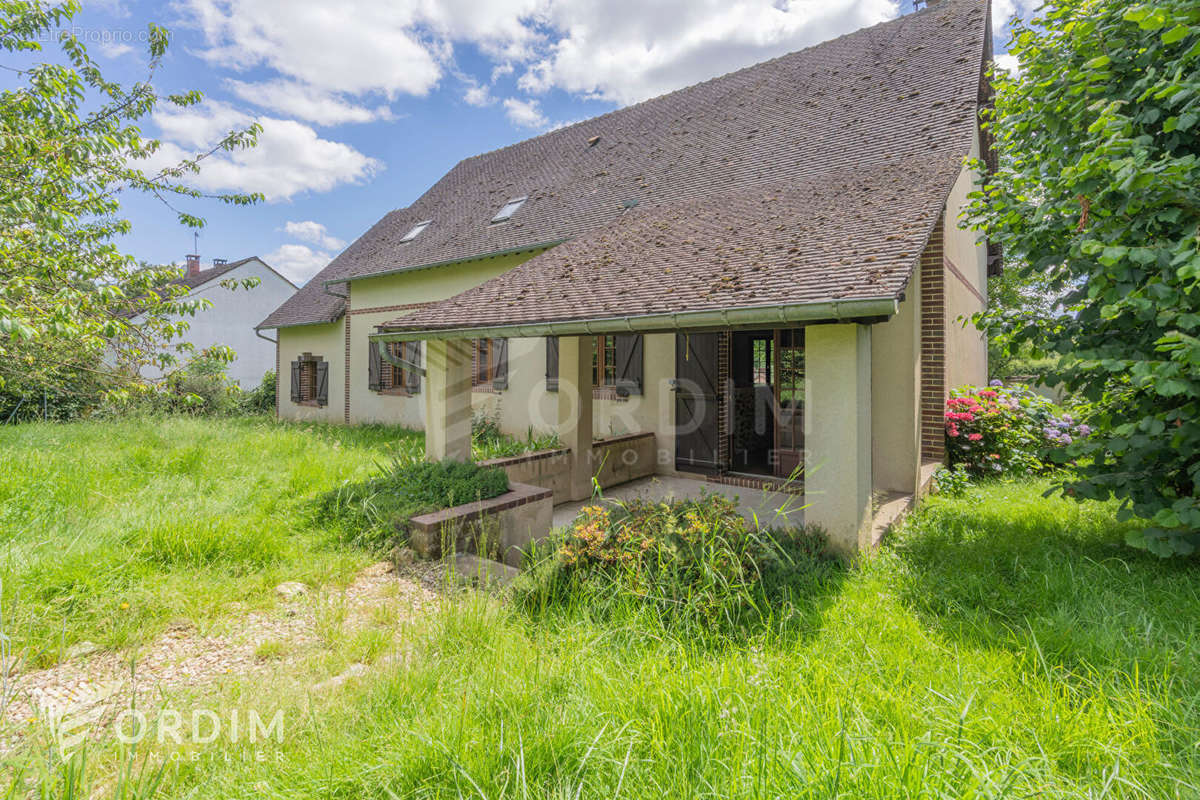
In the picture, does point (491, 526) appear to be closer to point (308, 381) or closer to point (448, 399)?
point (448, 399)

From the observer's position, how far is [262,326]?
15688mm

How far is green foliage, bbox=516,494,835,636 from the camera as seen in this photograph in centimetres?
316

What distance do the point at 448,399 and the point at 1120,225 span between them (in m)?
5.97

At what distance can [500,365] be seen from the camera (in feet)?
34.8

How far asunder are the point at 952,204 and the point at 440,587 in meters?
8.16

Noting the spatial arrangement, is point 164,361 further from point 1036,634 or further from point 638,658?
point 1036,634

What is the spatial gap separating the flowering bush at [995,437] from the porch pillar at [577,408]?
15.9 ft

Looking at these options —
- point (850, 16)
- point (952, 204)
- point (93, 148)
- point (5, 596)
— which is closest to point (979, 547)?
point (952, 204)

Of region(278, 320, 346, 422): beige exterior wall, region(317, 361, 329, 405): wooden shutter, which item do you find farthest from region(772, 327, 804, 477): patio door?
region(317, 361, 329, 405): wooden shutter

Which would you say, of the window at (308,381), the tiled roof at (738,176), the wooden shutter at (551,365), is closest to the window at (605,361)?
the wooden shutter at (551,365)

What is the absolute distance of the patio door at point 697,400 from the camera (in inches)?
312

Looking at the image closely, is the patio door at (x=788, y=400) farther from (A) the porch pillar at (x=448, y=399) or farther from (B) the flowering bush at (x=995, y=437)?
(A) the porch pillar at (x=448, y=399)

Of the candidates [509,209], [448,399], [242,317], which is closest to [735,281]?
[448,399]

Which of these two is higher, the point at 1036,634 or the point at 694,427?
the point at 694,427
